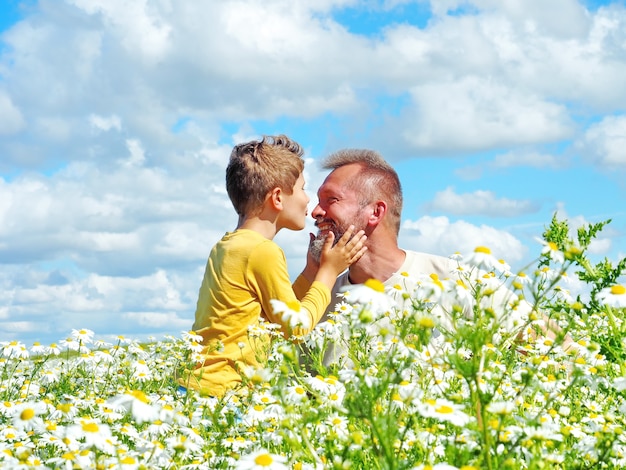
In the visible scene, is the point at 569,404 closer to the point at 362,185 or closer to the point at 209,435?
the point at 209,435

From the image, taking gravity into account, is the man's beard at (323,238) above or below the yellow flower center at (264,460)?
above

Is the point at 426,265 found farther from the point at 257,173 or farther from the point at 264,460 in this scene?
the point at 264,460

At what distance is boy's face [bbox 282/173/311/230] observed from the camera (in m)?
6.23

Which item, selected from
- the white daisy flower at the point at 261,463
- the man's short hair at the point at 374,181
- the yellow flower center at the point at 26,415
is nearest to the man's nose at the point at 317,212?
the man's short hair at the point at 374,181

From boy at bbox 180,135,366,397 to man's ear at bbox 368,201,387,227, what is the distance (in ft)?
0.68

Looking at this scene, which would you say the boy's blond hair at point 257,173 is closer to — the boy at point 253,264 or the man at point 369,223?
the boy at point 253,264

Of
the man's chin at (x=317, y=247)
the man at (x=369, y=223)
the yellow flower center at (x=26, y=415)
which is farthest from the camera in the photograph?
the man at (x=369, y=223)

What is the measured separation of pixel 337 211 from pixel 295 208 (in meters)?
0.61

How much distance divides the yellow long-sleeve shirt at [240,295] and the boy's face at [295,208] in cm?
37

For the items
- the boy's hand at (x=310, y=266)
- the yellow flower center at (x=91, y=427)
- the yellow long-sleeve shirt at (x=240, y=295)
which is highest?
the boy's hand at (x=310, y=266)

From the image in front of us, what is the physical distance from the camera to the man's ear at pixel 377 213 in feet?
22.2

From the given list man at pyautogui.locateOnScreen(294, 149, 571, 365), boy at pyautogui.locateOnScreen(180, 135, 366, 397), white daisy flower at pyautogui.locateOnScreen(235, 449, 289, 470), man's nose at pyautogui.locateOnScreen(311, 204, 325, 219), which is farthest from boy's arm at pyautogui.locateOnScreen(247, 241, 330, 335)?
white daisy flower at pyautogui.locateOnScreen(235, 449, 289, 470)

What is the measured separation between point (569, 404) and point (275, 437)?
192 cm

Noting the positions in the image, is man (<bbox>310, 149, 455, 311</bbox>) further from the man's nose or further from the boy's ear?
the boy's ear
